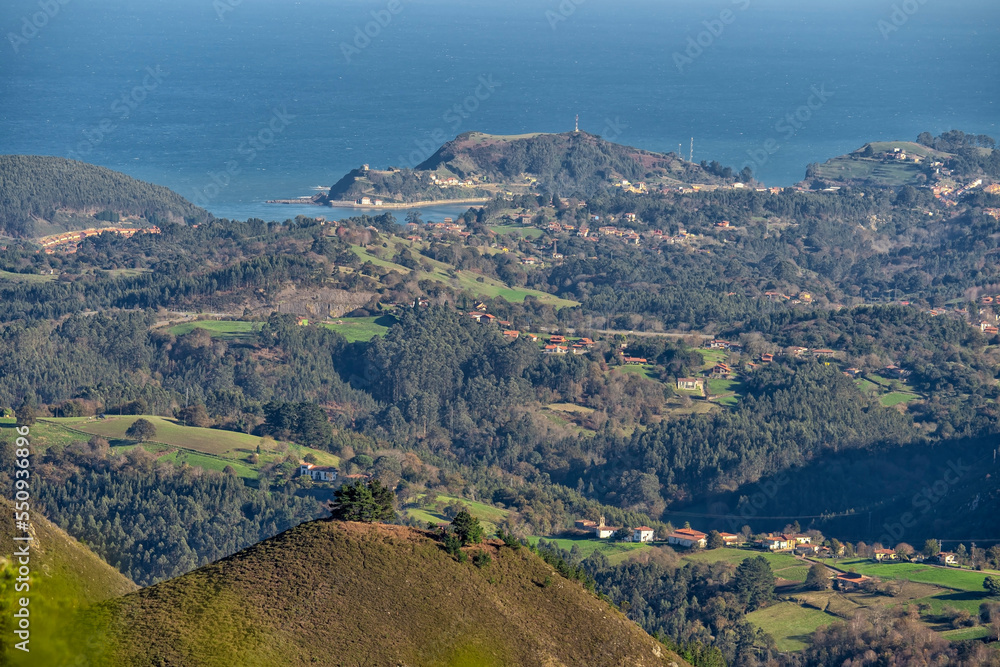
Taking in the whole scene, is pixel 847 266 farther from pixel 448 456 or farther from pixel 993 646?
pixel 993 646

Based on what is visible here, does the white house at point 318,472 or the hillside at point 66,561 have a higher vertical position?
the white house at point 318,472

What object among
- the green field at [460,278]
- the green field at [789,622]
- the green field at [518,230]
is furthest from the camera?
the green field at [518,230]

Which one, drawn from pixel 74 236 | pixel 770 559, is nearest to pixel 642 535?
pixel 770 559

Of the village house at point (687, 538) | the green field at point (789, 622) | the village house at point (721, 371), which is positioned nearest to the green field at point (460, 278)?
the village house at point (721, 371)

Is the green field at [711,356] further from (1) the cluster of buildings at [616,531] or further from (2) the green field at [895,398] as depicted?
(1) the cluster of buildings at [616,531]

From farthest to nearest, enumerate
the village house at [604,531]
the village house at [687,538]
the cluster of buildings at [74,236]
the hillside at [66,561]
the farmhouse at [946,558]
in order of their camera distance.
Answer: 1. the cluster of buildings at [74,236]
2. the village house at [604,531]
3. the village house at [687,538]
4. the farmhouse at [946,558]
5. the hillside at [66,561]

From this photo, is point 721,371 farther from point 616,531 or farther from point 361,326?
point 616,531

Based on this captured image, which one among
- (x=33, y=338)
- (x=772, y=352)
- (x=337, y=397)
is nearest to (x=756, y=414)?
(x=772, y=352)

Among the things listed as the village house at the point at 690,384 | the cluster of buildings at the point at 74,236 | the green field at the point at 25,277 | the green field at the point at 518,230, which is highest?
the green field at the point at 518,230
